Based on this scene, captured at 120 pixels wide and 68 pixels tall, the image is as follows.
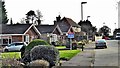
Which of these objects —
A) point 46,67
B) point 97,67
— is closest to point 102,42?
point 97,67

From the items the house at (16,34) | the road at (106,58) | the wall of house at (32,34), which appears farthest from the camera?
the wall of house at (32,34)

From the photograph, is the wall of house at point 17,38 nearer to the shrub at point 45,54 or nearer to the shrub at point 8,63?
the shrub at point 45,54

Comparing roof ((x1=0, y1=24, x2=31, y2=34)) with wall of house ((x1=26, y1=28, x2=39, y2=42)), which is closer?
roof ((x1=0, y1=24, x2=31, y2=34))

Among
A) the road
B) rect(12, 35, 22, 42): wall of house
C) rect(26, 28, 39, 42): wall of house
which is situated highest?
rect(26, 28, 39, 42): wall of house

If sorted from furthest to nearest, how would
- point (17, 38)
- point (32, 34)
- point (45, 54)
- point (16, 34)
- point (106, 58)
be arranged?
1. point (32, 34)
2. point (17, 38)
3. point (16, 34)
4. point (106, 58)
5. point (45, 54)

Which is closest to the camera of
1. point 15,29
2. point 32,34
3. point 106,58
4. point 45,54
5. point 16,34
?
→ point 45,54

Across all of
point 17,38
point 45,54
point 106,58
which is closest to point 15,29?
point 17,38

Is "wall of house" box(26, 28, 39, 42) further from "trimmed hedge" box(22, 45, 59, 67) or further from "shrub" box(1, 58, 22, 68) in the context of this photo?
"shrub" box(1, 58, 22, 68)

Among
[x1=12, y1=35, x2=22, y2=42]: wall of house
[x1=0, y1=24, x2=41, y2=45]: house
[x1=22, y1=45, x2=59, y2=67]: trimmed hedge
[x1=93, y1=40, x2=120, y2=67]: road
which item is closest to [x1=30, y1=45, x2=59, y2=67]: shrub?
[x1=22, y1=45, x2=59, y2=67]: trimmed hedge

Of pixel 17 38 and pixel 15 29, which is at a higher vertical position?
pixel 15 29

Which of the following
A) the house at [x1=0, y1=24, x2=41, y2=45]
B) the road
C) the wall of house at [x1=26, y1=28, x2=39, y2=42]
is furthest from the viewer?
the wall of house at [x1=26, y1=28, x2=39, y2=42]

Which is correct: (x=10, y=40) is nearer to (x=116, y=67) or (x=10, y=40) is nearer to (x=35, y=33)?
(x=35, y=33)

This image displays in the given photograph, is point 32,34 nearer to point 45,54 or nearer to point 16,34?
point 16,34

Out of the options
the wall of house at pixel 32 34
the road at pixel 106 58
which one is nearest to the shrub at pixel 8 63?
the road at pixel 106 58
